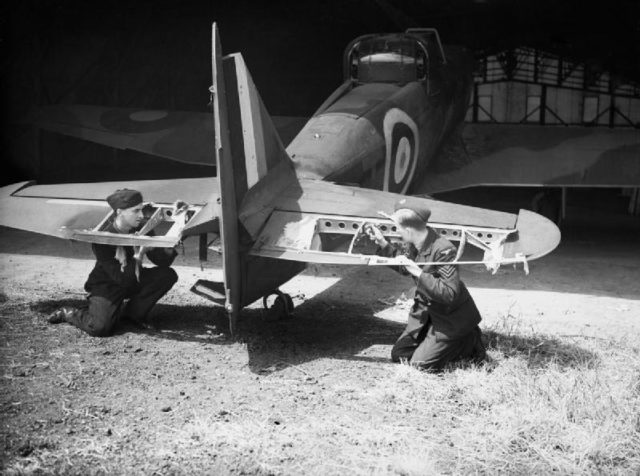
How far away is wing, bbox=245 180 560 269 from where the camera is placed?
5.27 m

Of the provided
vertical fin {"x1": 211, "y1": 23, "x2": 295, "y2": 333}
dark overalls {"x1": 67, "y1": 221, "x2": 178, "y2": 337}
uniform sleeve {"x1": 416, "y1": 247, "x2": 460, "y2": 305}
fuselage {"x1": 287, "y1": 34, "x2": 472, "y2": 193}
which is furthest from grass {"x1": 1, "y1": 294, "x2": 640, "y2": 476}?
fuselage {"x1": 287, "y1": 34, "x2": 472, "y2": 193}

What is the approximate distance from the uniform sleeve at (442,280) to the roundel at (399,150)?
2.97 metres

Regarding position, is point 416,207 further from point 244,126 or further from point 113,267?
point 113,267

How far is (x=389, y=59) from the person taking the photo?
31.9 ft

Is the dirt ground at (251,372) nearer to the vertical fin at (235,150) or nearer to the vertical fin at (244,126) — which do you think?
the vertical fin at (235,150)

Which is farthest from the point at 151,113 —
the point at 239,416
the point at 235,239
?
the point at 239,416

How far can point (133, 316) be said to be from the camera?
6.54 m

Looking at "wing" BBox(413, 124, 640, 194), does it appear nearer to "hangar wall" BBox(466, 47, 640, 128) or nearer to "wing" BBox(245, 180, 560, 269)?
"wing" BBox(245, 180, 560, 269)

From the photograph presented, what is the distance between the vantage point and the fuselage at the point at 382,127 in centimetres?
727

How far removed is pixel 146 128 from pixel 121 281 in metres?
5.91

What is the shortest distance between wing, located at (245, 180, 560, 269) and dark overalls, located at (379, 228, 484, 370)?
20 centimetres

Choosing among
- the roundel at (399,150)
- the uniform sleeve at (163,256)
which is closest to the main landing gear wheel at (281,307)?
the uniform sleeve at (163,256)

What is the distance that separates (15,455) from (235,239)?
2.17 meters

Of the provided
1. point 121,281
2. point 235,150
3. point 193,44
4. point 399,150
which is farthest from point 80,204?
point 193,44
